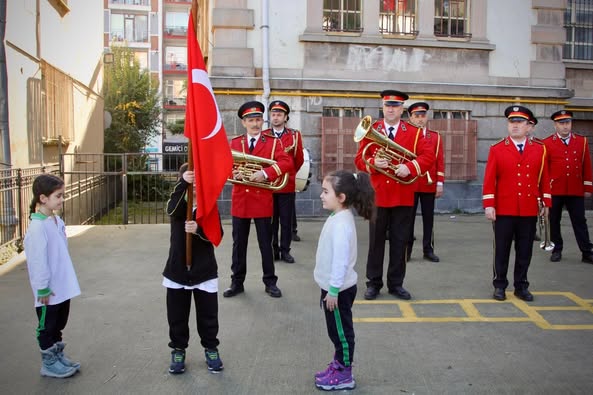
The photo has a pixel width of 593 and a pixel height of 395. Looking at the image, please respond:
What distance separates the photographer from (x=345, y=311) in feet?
13.8

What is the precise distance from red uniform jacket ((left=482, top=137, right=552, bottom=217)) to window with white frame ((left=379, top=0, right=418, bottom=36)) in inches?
292

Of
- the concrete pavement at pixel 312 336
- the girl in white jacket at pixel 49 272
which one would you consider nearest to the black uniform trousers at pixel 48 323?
the girl in white jacket at pixel 49 272

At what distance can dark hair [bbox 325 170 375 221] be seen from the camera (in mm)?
4242

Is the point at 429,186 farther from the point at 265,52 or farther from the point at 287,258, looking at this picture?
the point at 265,52

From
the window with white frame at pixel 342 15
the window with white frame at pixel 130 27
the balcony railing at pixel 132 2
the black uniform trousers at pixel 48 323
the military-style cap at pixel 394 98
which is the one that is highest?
the balcony railing at pixel 132 2

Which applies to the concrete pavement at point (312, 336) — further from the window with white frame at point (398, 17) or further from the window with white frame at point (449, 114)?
the window with white frame at point (398, 17)

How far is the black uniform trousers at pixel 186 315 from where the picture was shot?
14.6ft

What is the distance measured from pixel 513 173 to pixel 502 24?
8.28 metres

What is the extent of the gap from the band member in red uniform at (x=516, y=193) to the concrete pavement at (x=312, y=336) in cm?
Result: 38

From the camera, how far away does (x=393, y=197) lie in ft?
21.1

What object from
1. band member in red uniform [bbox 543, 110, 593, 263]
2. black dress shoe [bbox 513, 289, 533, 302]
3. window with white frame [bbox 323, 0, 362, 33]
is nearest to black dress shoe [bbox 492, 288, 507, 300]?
black dress shoe [bbox 513, 289, 533, 302]

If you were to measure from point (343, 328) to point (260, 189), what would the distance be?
2715 millimetres

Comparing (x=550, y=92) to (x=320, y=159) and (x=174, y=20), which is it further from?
(x=174, y=20)

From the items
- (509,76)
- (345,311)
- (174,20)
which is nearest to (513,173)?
(345,311)
